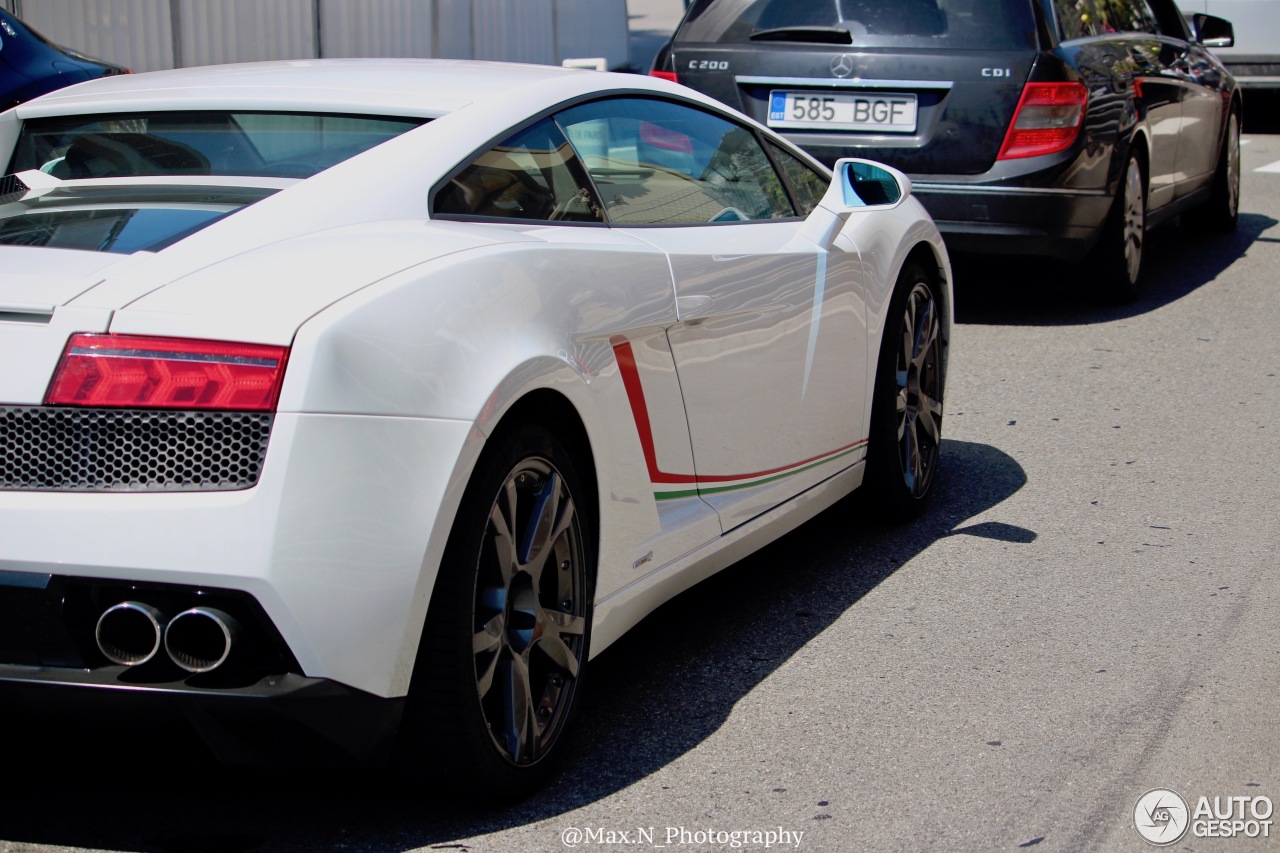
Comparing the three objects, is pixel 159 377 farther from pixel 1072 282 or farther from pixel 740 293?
pixel 1072 282

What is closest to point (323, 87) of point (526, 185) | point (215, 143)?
point (215, 143)

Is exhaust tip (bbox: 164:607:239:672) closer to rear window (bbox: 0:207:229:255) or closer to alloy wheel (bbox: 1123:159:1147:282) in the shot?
rear window (bbox: 0:207:229:255)

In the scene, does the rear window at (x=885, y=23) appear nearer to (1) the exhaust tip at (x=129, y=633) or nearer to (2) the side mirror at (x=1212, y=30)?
(2) the side mirror at (x=1212, y=30)

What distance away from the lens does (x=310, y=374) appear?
2.54 m

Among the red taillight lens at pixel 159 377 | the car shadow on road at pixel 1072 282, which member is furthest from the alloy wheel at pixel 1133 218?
the red taillight lens at pixel 159 377

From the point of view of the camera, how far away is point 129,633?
2.59 m

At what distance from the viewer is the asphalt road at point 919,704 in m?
3.01

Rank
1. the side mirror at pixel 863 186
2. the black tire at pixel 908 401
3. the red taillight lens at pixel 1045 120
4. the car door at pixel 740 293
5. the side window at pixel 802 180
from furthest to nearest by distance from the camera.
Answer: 1. the red taillight lens at pixel 1045 120
2. the black tire at pixel 908 401
3. the side mirror at pixel 863 186
4. the side window at pixel 802 180
5. the car door at pixel 740 293

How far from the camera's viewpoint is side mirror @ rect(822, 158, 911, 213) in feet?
15.4

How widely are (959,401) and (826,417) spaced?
2514 mm

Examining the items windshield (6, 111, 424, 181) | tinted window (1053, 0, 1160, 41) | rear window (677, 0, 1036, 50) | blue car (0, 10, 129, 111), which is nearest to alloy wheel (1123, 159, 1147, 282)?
tinted window (1053, 0, 1160, 41)

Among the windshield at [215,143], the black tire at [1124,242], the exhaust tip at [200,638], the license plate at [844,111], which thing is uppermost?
the windshield at [215,143]

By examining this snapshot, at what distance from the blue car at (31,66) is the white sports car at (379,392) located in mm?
4539

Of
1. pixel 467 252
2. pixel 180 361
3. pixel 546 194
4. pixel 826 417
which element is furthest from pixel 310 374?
pixel 826 417
